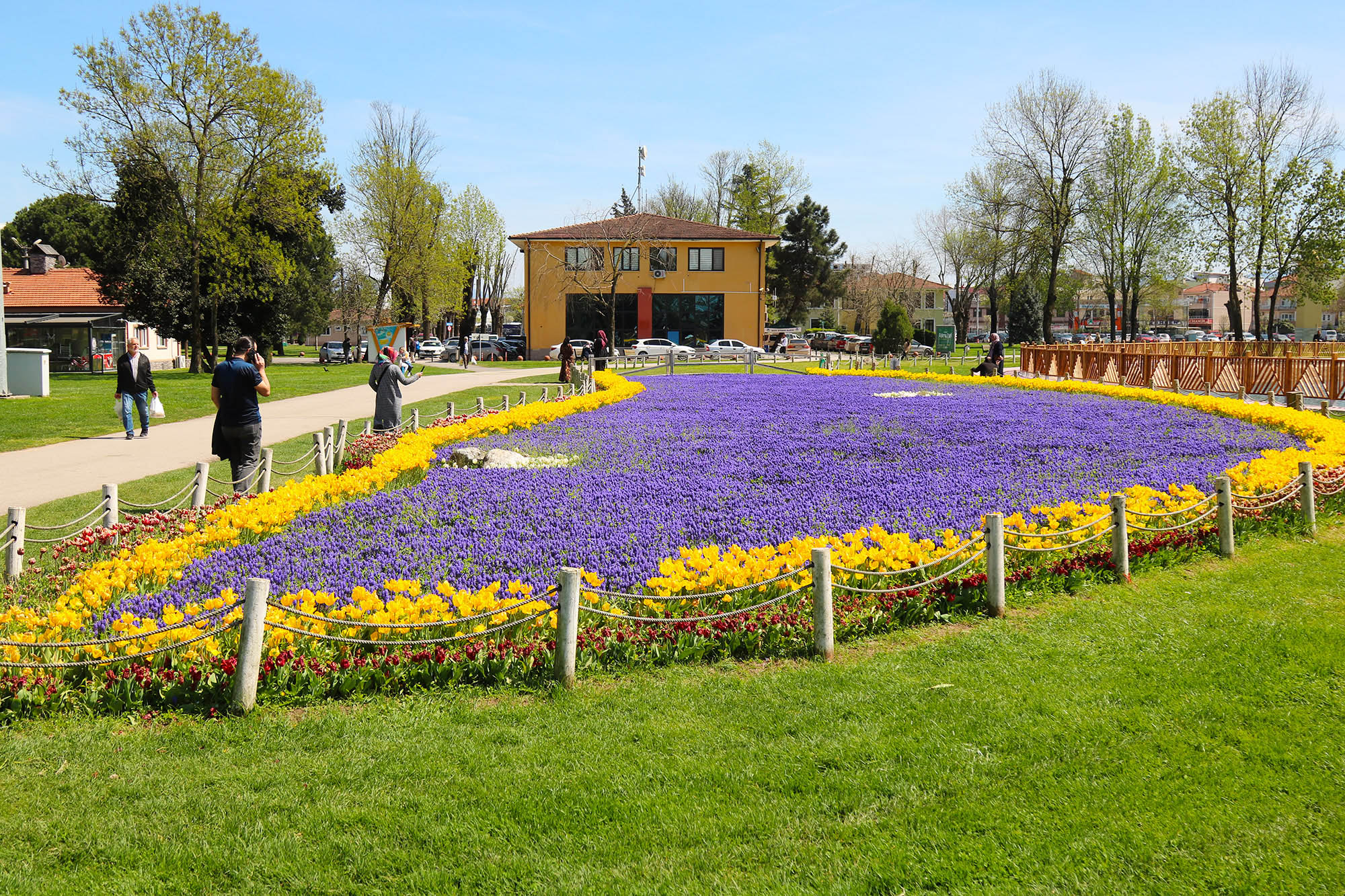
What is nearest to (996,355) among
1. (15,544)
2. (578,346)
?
Result: (578,346)

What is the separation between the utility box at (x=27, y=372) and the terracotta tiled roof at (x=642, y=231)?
32.9m

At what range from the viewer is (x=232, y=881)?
404 cm

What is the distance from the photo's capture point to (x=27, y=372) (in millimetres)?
26969

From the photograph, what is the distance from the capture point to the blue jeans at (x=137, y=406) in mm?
17609

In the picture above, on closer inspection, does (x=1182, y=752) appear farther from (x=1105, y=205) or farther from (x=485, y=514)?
(x=1105, y=205)

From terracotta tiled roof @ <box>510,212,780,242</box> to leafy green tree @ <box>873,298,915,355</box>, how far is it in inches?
323

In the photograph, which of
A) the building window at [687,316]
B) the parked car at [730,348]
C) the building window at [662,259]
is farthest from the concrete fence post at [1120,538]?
the building window at [662,259]

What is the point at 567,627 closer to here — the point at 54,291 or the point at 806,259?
the point at 54,291

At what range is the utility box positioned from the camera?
2689 cm

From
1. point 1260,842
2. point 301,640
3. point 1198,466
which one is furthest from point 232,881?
point 1198,466

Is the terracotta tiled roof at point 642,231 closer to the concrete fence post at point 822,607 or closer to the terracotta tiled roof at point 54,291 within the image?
the terracotta tiled roof at point 54,291

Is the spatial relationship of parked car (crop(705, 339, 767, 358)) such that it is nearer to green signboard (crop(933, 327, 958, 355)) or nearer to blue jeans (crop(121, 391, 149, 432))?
green signboard (crop(933, 327, 958, 355))

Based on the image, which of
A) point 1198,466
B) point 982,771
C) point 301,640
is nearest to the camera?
point 982,771

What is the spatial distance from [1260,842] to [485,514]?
7.03 metres
